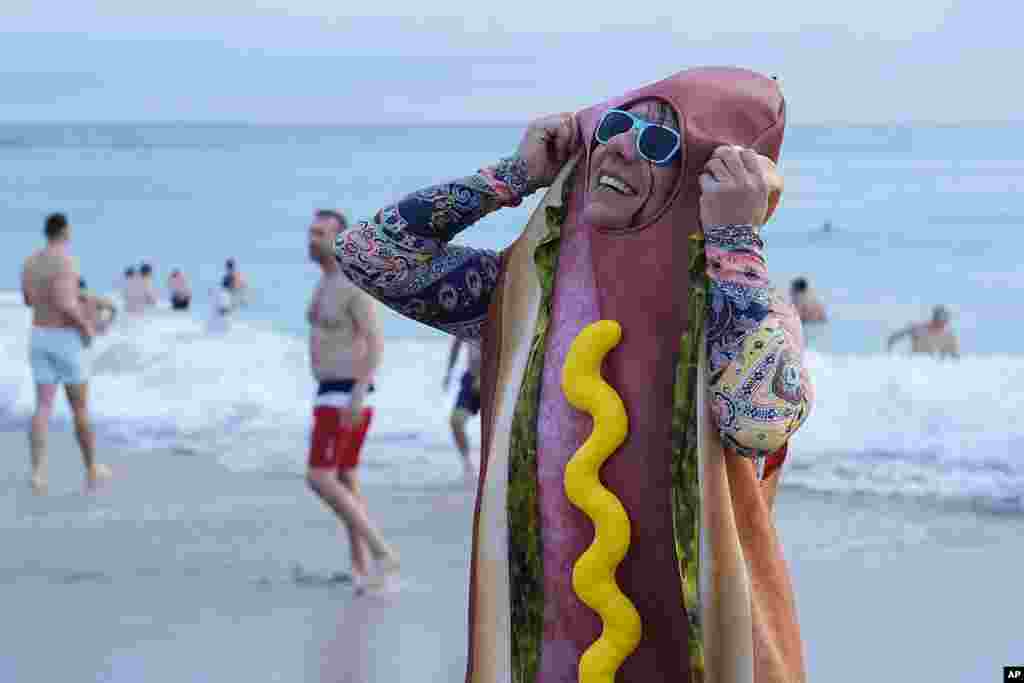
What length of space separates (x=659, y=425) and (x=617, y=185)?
0.44m

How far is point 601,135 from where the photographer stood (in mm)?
3047

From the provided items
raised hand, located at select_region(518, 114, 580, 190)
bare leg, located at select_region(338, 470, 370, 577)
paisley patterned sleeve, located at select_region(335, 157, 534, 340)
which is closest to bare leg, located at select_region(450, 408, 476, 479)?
bare leg, located at select_region(338, 470, 370, 577)

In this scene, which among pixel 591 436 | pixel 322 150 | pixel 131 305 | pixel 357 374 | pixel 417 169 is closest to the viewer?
pixel 591 436

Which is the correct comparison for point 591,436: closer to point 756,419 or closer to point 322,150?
point 756,419

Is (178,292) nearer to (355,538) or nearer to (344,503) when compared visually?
(355,538)

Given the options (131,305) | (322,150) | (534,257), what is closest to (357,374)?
(534,257)

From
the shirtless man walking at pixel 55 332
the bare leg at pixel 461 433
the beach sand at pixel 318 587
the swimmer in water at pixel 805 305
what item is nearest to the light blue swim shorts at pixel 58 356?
the shirtless man walking at pixel 55 332

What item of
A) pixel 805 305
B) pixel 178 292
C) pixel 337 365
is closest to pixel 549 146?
pixel 337 365

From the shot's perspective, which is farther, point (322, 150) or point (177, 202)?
point (322, 150)

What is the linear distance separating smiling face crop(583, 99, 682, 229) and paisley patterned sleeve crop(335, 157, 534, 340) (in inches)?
10.6

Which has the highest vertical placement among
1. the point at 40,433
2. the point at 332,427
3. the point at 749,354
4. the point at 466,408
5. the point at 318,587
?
the point at 749,354

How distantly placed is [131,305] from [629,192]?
23963 mm

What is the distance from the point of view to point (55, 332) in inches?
420

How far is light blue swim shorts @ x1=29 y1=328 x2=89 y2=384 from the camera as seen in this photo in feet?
35.1
